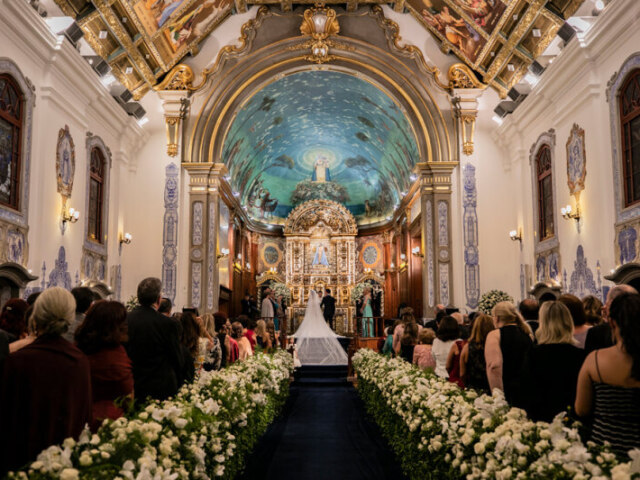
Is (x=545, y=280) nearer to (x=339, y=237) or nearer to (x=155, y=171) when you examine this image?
(x=155, y=171)

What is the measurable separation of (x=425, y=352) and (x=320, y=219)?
2259cm

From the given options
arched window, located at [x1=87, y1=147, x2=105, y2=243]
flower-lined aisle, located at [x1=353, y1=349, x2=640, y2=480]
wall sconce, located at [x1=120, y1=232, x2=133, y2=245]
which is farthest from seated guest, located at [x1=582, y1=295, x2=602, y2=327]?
wall sconce, located at [x1=120, y1=232, x2=133, y2=245]

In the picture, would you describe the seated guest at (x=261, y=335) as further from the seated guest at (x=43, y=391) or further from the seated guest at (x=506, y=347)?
the seated guest at (x=43, y=391)

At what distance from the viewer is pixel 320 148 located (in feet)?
91.6

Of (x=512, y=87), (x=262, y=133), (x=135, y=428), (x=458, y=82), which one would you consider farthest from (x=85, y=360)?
(x=262, y=133)

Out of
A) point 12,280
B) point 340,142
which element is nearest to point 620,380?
point 12,280

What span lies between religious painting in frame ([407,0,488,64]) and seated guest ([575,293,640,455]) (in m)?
13.5

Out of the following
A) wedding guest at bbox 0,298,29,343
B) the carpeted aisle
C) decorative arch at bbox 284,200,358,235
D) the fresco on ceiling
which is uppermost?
the fresco on ceiling

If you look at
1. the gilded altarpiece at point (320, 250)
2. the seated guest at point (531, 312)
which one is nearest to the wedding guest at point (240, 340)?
the seated guest at point (531, 312)

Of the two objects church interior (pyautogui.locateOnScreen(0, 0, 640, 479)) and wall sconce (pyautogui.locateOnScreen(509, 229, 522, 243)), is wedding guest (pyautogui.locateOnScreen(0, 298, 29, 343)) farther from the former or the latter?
wall sconce (pyautogui.locateOnScreen(509, 229, 522, 243))

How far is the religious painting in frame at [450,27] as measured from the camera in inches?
607

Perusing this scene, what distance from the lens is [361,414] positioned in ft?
37.1

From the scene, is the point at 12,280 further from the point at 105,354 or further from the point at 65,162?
the point at 105,354

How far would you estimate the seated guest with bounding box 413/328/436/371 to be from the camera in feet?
25.8
